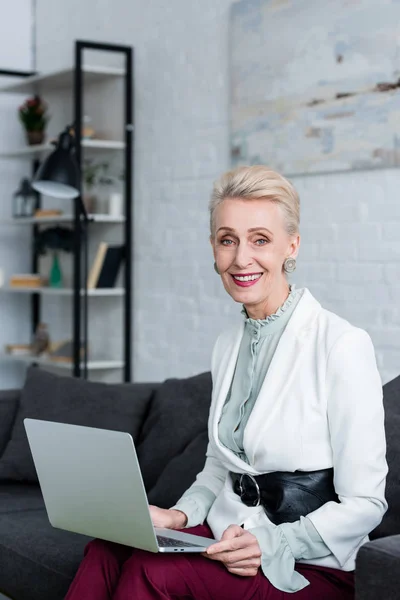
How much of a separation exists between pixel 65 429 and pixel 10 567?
91 centimetres

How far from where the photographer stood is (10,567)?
2719 mm

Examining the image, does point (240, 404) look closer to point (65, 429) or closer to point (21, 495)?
point (65, 429)

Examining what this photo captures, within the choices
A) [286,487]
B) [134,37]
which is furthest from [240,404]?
[134,37]

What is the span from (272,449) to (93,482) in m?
0.36

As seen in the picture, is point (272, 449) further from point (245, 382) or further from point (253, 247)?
point (253, 247)

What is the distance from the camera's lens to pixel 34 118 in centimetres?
550

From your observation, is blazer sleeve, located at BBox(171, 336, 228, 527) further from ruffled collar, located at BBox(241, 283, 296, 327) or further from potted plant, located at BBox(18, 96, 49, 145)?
potted plant, located at BBox(18, 96, 49, 145)

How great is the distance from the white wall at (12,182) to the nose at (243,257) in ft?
12.9

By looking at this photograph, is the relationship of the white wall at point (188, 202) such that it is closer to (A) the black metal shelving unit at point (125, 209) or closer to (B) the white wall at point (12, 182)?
(A) the black metal shelving unit at point (125, 209)

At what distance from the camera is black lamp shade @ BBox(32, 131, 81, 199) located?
3977 millimetres

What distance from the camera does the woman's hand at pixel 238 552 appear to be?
1.84 metres

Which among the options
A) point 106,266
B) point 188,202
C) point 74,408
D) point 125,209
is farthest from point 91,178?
point 74,408

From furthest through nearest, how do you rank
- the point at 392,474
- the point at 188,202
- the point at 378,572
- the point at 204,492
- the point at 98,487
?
1. the point at 188,202
2. the point at 392,474
3. the point at 204,492
4. the point at 98,487
5. the point at 378,572

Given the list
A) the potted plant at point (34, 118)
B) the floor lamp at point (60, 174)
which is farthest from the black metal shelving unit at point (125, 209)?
the floor lamp at point (60, 174)
